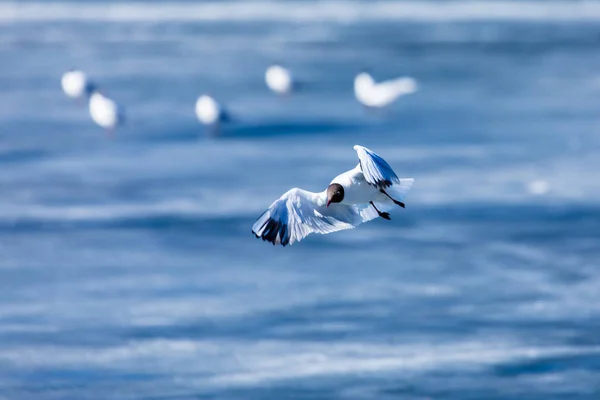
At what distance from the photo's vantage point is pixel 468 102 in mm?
14812

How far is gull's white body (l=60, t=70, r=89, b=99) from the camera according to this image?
47.6 feet

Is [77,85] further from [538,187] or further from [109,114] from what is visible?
[538,187]

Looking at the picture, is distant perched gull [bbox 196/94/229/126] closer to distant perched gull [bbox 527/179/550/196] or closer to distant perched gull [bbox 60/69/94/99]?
distant perched gull [bbox 60/69/94/99]

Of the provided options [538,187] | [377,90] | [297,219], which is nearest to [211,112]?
[377,90]

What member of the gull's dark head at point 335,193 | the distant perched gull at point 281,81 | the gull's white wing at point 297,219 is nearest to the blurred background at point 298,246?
the distant perched gull at point 281,81

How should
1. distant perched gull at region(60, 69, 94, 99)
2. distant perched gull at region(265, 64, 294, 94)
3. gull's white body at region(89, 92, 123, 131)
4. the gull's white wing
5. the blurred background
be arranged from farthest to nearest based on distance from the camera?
distant perched gull at region(265, 64, 294, 94) < distant perched gull at region(60, 69, 94, 99) < gull's white body at region(89, 92, 123, 131) < the blurred background < the gull's white wing

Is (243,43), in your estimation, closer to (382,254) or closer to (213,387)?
(382,254)

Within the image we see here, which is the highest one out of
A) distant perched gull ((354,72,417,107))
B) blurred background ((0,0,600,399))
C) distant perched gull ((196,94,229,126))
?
distant perched gull ((354,72,417,107))

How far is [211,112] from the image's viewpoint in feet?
41.4

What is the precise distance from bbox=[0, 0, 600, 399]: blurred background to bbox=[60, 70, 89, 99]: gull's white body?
0.28 metres

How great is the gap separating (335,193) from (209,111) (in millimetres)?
8304

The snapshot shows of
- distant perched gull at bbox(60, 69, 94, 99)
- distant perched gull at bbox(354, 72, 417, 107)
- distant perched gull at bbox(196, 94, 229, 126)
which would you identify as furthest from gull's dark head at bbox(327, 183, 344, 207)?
distant perched gull at bbox(60, 69, 94, 99)

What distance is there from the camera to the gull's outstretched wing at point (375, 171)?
4.38 m

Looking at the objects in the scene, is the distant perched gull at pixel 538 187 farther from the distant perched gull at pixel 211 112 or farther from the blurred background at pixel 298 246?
the distant perched gull at pixel 211 112
